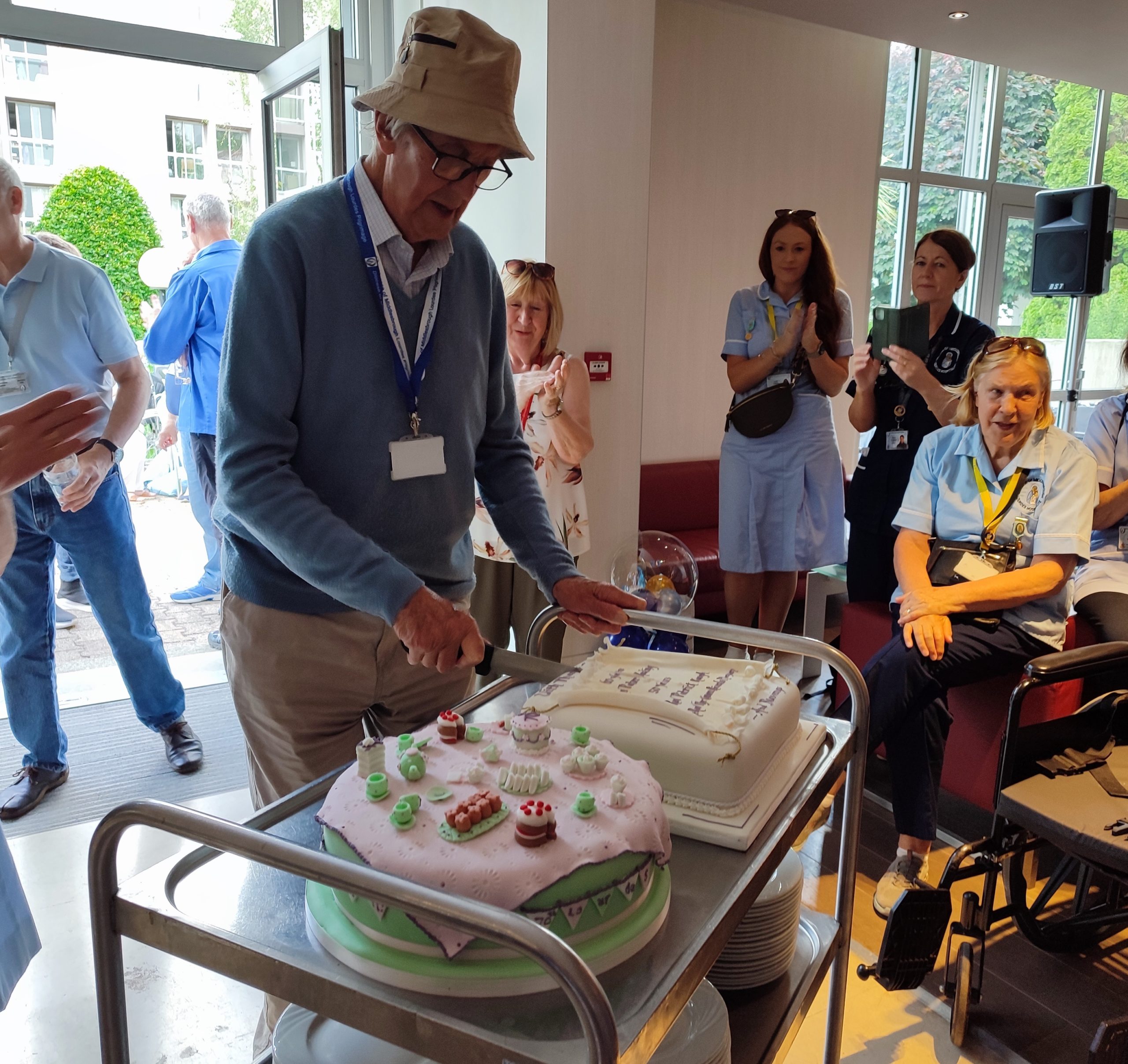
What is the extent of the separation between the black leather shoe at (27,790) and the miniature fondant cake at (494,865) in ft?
7.68

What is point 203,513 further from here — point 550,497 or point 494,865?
point 494,865

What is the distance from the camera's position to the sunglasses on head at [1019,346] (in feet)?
8.55

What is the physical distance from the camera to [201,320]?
12.2 feet

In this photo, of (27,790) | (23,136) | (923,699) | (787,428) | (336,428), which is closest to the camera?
(336,428)

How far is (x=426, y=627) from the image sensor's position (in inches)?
41.3

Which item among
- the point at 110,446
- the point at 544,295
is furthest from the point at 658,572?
the point at 110,446

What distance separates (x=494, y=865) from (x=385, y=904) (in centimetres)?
9

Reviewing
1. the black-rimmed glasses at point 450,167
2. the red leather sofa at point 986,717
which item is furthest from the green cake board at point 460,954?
the red leather sofa at point 986,717

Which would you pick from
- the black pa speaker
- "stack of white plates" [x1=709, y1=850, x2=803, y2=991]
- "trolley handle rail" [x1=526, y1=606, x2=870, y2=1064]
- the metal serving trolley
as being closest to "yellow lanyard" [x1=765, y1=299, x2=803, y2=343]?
"trolley handle rail" [x1=526, y1=606, x2=870, y2=1064]

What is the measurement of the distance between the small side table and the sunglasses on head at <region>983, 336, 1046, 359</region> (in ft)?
3.71

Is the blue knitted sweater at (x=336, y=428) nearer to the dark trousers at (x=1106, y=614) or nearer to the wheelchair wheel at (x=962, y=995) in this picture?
the wheelchair wheel at (x=962, y=995)

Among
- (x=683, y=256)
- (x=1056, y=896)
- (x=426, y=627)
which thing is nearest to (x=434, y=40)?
(x=426, y=627)

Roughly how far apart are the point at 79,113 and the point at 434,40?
490 centimetres

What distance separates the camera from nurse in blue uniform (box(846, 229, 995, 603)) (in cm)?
323
